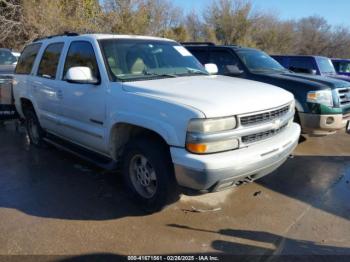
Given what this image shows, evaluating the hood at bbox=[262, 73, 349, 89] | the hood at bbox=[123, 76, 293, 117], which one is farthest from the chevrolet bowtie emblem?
the hood at bbox=[262, 73, 349, 89]

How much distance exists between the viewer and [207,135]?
11.0ft

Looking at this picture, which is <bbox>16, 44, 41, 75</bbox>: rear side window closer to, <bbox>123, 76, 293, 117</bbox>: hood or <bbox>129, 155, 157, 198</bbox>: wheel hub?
→ <bbox>123, 76, 293, 117</bbox>: hood

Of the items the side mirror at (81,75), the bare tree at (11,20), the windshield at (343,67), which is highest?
the bare tree at (11,20)

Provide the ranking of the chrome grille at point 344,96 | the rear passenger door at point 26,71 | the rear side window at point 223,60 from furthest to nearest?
1. the rear side window at point 223,60
2. the chrome grille at point 344,96
3. the rear passenger door at point 26,71

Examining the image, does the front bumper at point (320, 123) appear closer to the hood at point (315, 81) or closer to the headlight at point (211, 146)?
the hood at point (315, 81)

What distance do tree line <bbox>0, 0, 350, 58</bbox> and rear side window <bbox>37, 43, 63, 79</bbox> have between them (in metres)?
15.4

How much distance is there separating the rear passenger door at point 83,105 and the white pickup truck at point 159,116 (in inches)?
0.5

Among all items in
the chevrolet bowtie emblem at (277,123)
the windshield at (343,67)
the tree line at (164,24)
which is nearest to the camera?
the chevrolet bowtie emblem at (277,123)

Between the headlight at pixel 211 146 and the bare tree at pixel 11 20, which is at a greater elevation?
the bare tree at pixel 11 20

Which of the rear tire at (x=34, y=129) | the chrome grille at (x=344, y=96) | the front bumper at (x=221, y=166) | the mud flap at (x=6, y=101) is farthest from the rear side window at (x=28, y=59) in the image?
the chrome grille at (x=344, y=96)

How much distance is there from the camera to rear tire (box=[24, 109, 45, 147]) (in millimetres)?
6285

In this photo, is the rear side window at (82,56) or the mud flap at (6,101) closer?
the rear side window at (82,56)

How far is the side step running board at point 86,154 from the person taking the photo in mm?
4438

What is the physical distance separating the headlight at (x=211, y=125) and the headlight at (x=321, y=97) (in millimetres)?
3231
